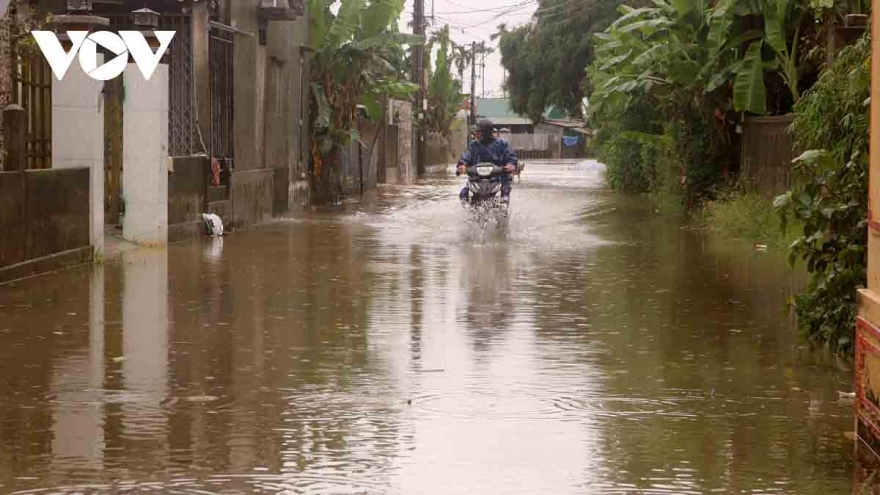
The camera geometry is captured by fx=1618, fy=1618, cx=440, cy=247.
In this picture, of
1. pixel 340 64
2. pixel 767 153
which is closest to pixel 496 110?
pixel 340 64

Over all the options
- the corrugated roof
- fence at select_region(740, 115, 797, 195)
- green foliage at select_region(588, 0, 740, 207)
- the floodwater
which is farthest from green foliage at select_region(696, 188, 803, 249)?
the corrugated roof

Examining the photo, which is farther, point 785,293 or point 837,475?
point 785,293

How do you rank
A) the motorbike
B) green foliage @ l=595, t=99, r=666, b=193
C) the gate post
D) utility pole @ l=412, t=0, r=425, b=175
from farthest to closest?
utility pole @ l=412, t=0, r=425, b=175 < green foliage @ l=595, t=99, r=666, b=193 < the motorbike < the gate post

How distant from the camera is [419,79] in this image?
61.1 meters

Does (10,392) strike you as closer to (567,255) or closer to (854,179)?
(854,179)

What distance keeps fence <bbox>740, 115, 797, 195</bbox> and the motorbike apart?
423 cm

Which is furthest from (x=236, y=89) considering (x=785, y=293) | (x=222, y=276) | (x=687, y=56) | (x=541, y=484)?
(x=541, y=484)

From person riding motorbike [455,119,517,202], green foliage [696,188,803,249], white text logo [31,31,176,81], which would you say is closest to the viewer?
white text logo [31,31,176,81]

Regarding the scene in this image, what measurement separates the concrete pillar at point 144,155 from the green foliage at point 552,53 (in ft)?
122

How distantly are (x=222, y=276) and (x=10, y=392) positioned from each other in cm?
742

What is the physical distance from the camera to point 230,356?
11.0 metres

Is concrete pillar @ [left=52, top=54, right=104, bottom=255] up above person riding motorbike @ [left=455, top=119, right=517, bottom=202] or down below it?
above

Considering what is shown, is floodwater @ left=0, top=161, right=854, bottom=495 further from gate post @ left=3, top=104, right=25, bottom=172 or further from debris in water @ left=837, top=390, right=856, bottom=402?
gate post @ left=3, top=104, right=25, bottom=172

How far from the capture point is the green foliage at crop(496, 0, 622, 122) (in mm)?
58906
